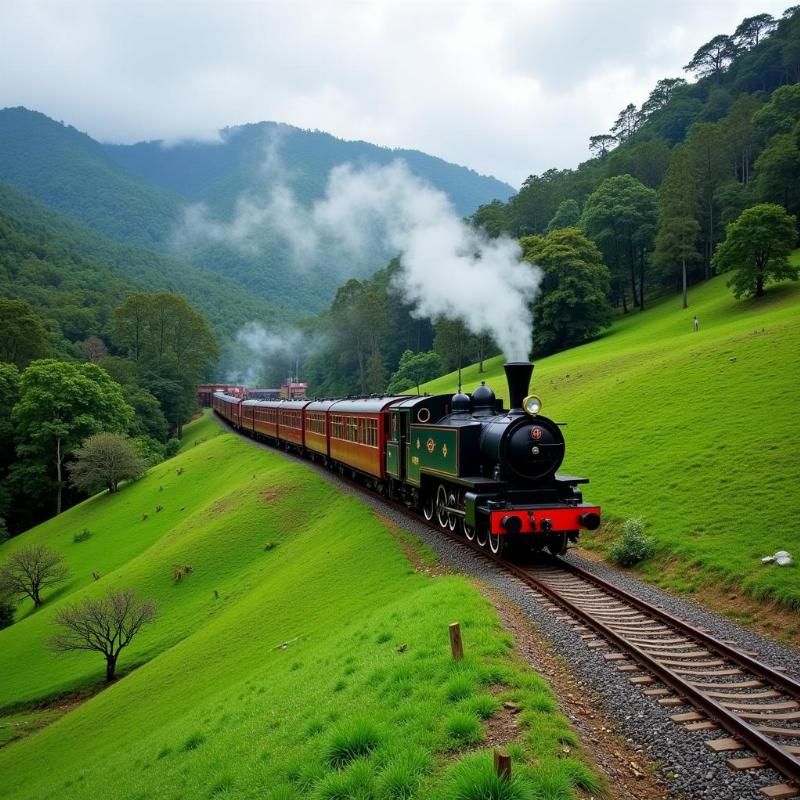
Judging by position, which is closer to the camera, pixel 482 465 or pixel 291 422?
pixel 482 465

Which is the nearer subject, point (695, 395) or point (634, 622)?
point (634, 622)

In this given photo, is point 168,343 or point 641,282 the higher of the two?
point 641,282

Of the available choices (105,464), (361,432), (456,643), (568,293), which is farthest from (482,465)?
(568,293)

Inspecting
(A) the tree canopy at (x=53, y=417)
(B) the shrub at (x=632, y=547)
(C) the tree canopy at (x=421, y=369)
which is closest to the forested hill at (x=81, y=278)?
(A) the tree canopy at (x=53, y=417)

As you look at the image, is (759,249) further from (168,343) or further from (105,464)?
(168,343)

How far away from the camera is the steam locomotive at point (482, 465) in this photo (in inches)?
456

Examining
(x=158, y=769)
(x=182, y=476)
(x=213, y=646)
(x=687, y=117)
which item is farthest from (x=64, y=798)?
(x=687, y=117)

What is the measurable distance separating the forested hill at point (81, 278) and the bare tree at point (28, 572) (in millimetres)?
46536

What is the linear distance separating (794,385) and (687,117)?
83.1m

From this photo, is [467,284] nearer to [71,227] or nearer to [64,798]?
[64,798]

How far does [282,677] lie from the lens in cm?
934

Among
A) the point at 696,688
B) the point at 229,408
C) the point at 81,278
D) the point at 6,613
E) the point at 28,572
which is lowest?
the point at 6,613

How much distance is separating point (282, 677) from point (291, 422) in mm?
24470

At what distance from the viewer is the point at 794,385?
16891mm
